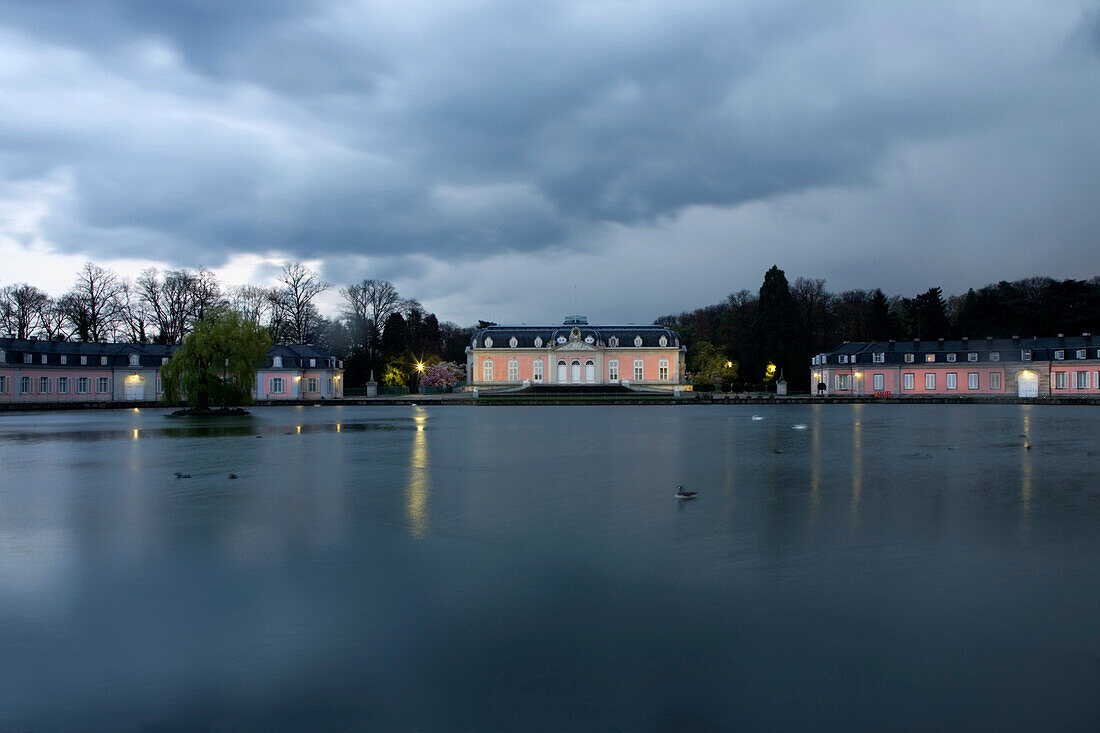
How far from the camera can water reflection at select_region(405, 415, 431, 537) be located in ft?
29.7

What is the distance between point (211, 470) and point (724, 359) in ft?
205

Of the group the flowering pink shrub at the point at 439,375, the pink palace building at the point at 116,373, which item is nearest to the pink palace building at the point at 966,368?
the flowering pink shrub at the point at 439,375

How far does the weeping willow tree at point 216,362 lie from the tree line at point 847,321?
4422 centimetres

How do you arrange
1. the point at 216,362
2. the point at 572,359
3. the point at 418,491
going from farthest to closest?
the point at 572,359 < the point at 216,362 < the point at 418,491

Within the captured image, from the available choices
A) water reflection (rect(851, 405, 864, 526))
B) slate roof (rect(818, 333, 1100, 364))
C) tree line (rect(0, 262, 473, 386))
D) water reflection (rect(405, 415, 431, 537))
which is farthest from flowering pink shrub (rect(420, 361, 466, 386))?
water reflection (rect(405, 415, 431, 537))

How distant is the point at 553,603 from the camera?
597 cm

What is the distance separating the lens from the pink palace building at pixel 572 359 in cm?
7381

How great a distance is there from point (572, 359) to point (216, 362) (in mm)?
42821

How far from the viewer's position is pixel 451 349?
314 ft

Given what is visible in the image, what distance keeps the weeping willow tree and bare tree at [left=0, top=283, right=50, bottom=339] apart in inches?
1473

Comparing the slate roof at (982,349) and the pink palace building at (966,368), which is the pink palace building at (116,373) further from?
the slate roof at (982,349)

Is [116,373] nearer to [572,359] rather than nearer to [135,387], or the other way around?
[135,387]

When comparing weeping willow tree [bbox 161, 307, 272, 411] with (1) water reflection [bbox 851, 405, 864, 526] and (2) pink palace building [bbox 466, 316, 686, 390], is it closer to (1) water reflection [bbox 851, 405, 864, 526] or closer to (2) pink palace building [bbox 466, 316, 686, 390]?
(1) water reflection [bbox 851, 405, 864, 526]

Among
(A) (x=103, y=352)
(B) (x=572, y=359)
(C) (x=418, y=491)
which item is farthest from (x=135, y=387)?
(C) (x=418, y=491)
